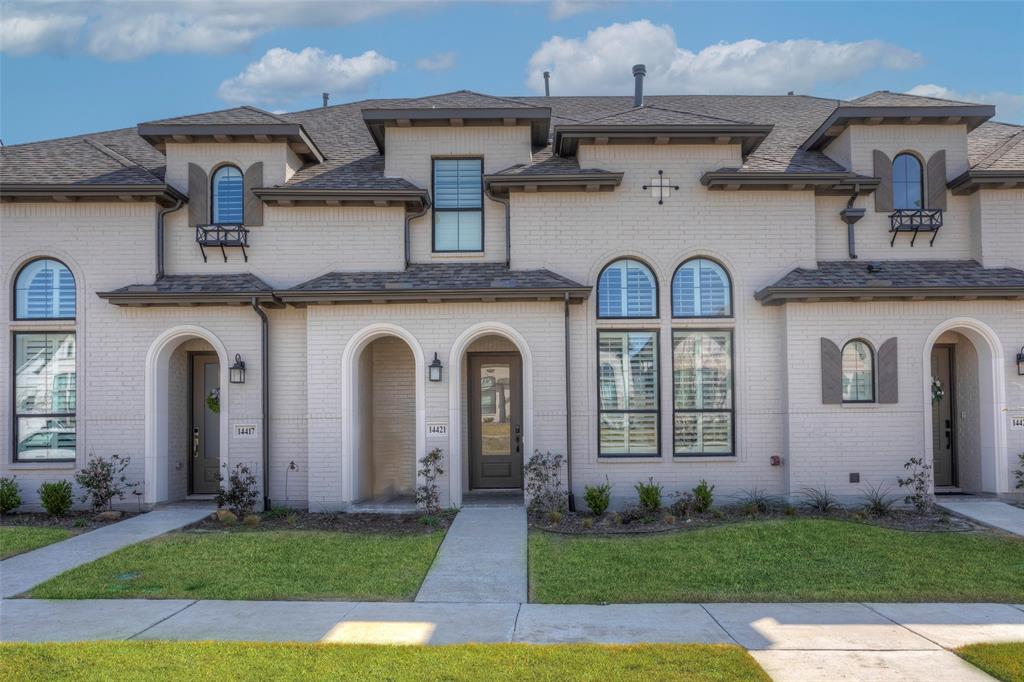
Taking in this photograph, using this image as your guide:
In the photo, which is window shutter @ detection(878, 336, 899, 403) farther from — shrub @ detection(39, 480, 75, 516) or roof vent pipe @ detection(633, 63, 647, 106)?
shrub @ detection(39, 480, 75, 516)

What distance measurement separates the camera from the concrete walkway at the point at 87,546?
8156mm

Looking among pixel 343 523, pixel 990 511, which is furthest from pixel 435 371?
pixel 990 511

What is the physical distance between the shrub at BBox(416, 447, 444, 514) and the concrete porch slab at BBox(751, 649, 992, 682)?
654 cm

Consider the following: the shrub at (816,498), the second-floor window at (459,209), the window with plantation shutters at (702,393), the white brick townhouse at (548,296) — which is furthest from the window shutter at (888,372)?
the second-floor window at (459,209)

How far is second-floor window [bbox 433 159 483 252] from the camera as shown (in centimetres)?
1278

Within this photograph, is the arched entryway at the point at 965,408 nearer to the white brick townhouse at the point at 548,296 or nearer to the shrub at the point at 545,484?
the white brick townhouse at the point at 548,296

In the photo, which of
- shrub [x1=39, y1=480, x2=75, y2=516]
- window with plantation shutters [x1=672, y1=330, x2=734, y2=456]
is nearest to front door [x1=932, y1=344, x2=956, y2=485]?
window with plantation shutters [x1=672, y1=330, x2=734, y2=456]

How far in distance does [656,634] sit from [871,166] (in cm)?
1008

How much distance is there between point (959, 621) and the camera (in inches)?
261

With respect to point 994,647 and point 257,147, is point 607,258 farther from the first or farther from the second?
point 994,647

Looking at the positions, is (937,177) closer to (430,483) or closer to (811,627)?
(811,627)

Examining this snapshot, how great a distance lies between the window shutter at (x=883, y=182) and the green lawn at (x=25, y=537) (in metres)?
14.4

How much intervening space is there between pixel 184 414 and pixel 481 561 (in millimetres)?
7427

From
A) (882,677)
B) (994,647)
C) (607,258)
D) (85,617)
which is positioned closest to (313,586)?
(85,617)
